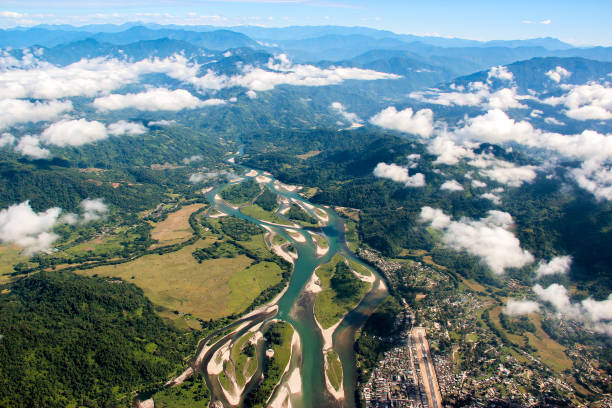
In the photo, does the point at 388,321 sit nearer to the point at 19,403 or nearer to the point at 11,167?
the point at 19,403

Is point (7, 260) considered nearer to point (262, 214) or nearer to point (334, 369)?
point (262, 214)

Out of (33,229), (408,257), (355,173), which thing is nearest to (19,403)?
(33,229)

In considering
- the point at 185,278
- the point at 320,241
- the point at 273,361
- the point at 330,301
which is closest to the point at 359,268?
the point at 330,301

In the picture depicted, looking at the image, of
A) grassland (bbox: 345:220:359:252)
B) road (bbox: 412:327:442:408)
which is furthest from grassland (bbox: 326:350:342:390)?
grassland (bbox: 345:220:359:252)

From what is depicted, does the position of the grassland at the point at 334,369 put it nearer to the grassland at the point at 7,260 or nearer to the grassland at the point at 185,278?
the grassland at the point at 185,278

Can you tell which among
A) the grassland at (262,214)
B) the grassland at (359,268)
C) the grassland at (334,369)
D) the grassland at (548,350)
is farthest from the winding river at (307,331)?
the grassland at (548,350)

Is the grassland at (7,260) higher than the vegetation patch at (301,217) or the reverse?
the reverse
